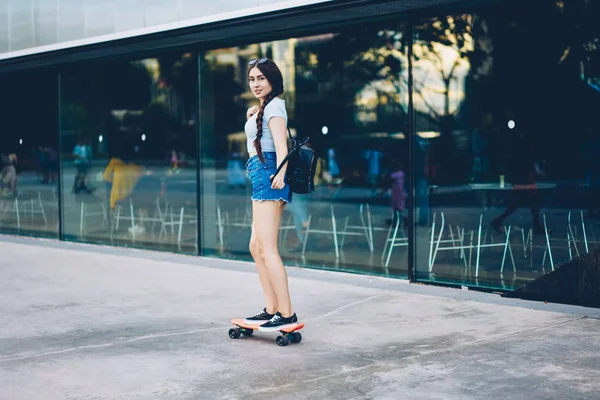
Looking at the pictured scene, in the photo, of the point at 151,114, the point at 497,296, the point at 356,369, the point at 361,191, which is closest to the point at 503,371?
the point at 356,369

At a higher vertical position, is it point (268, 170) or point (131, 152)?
point (131, 152)

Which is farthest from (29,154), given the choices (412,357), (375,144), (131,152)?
(412,357)

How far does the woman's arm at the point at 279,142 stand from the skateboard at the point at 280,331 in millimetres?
1090

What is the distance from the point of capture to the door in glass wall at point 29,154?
49.4 feet

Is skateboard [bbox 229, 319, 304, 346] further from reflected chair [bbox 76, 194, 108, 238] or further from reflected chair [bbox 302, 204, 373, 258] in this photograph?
reflected chair [bbox 76, 194, 108, 238]

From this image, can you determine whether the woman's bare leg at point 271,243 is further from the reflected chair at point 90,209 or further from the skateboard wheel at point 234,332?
the reflected chair at point 90,209

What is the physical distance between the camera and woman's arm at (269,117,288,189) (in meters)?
6.22

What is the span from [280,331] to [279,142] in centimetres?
144

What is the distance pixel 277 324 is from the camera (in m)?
6.44

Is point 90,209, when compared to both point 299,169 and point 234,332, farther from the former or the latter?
point 299,169

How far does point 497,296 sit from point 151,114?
6901 millimetres

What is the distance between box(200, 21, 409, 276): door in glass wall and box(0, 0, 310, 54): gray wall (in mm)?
1290

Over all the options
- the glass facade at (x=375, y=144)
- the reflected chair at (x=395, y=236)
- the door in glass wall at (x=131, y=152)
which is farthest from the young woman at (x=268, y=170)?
the door in glass wall at (x=131, y=152)

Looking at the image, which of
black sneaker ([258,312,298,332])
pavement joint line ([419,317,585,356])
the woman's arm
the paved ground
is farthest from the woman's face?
pavement joint line ([419,317,585,356])
